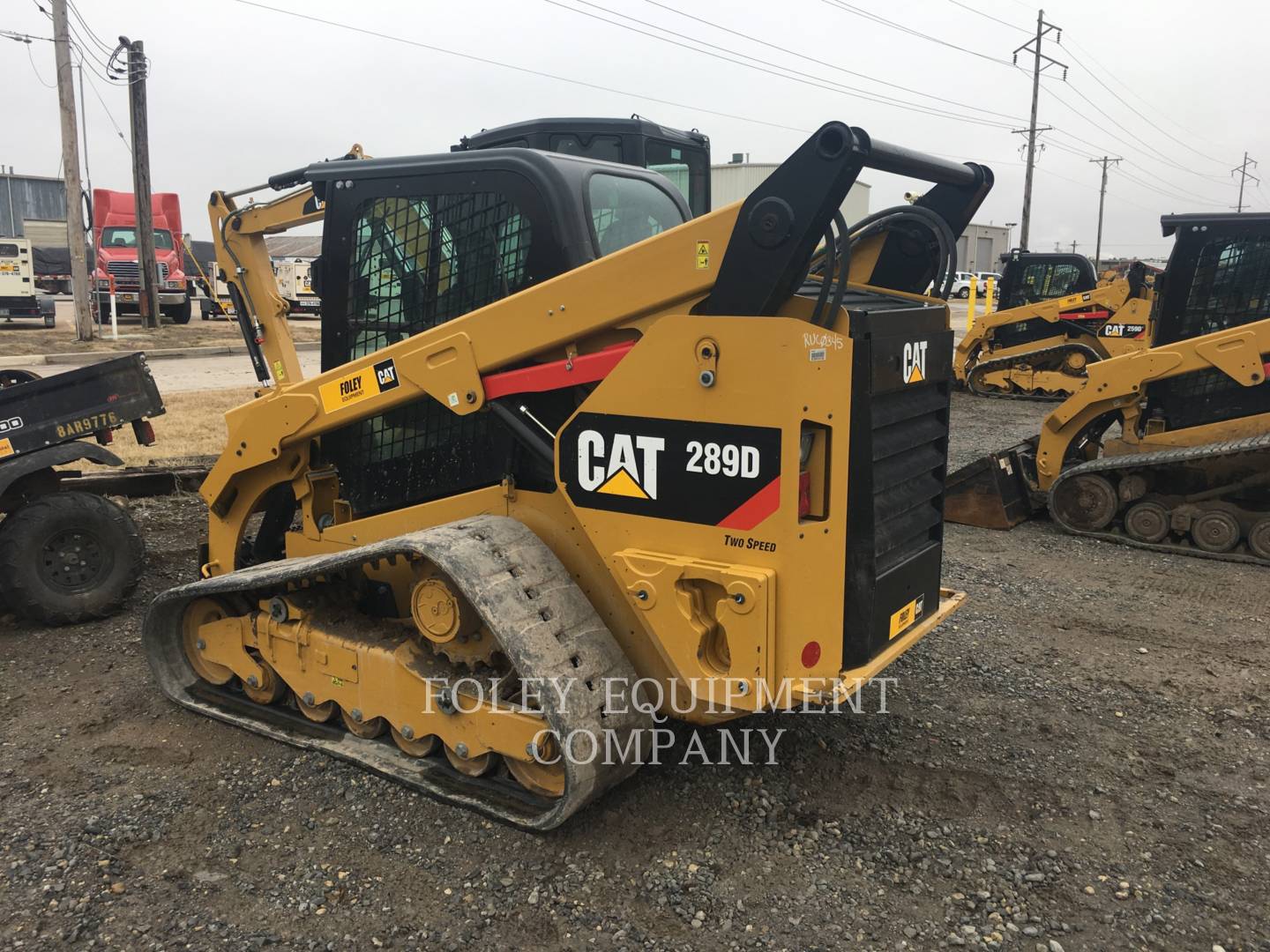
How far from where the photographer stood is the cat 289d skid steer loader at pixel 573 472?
3.04 meters

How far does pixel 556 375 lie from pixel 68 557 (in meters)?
3.52

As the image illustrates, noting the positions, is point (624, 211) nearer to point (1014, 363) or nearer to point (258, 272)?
point (258, 272)

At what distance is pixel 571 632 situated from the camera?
3.33 m

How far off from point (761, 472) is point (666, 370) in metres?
0.46

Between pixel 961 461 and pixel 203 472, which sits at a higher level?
pixel 203 472

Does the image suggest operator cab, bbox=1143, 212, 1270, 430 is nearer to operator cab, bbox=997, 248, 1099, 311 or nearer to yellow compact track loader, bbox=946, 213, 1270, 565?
yellow compact track loader, bbox=946, 213, 1270, 565

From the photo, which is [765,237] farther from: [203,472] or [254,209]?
[203,472]

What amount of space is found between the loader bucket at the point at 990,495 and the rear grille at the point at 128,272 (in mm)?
25263

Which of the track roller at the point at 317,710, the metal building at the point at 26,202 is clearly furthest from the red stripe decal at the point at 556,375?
the metal building at the point at 26,202

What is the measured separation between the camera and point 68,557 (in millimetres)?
5375

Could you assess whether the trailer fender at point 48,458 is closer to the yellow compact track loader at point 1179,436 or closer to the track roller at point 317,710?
the track roller at point 317,710

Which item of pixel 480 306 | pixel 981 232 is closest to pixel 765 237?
pixel 480 306

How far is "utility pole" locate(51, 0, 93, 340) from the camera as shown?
18.6 metres

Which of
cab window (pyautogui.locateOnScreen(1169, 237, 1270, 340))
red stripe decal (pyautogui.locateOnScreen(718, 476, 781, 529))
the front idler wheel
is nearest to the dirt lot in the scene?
red stripe decal (pyautogui.locateOnScreen(718, 476, 781, 529))
